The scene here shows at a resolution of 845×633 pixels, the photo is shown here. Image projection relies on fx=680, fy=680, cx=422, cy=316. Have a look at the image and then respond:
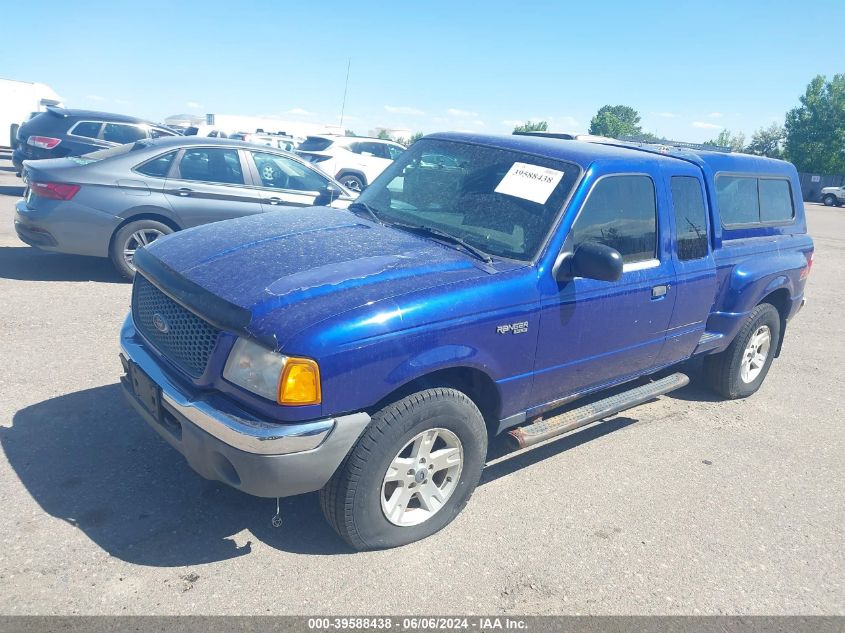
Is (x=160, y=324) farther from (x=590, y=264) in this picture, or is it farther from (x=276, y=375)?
(x=590, y=264)

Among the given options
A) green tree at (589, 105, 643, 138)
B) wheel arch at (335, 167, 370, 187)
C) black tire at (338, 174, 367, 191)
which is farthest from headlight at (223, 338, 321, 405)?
green tree at (589, 105, 643, 138)

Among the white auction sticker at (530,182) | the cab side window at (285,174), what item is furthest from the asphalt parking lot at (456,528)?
the cab side window at (285,174)

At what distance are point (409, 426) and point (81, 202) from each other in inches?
216

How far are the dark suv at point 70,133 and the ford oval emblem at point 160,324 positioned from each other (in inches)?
421

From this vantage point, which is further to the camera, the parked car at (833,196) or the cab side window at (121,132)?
the parked car at (833,196)

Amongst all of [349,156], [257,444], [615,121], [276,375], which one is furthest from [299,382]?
[615,121]

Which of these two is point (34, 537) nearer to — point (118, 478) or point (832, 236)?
point (118, 478)

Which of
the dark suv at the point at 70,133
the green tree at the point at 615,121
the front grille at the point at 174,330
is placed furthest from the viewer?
the green tree at the point at 615,121

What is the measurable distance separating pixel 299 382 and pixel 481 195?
178 centimetres

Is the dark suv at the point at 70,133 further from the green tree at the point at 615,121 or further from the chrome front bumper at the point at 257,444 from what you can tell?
the green tree at the point at 615,121

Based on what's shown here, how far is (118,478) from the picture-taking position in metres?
3.63

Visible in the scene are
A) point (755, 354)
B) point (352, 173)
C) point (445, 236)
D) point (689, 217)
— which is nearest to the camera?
point (445, 236)

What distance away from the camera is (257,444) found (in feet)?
9.02

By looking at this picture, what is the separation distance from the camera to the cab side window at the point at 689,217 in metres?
4.47
